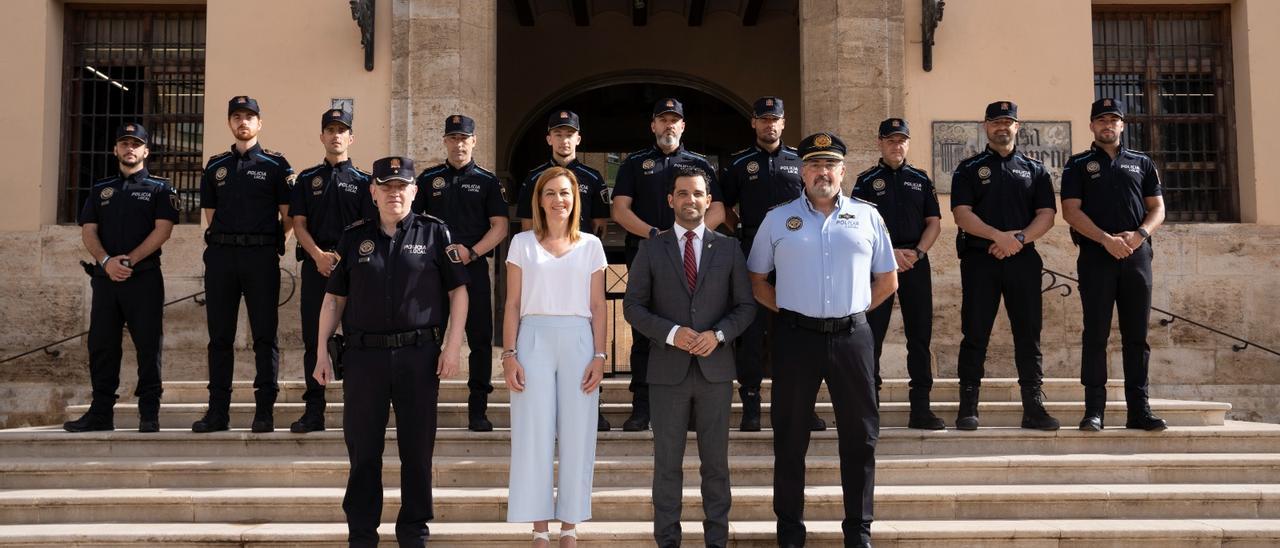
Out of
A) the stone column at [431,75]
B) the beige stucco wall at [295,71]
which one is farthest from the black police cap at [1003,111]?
the beige stucco wall at [295,71]

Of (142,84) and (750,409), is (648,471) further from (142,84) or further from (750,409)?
(142,84)

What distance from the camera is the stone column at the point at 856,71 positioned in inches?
340

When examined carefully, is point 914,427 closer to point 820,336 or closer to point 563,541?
point 820,336

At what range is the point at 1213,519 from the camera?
5.46 meters

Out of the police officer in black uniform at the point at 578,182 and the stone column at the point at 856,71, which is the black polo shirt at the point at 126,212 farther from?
the stone column at the point at 856,71

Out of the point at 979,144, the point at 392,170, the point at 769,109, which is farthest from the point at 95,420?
the point at 979,144

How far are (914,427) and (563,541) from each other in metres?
2.73

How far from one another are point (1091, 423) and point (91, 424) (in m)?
6.00

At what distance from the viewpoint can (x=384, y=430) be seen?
4766mm

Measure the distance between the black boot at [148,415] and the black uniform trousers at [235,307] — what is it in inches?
14.4

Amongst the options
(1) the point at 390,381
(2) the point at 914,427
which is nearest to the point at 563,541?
(1) the point at 390,381

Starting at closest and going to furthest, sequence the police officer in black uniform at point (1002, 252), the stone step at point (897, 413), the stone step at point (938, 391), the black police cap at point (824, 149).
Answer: the black police cap at point (824, 149)
the police officer in black uniform at point (1002, 252)
the stone step at point (897, 413)
the stone step at point (938, 391)

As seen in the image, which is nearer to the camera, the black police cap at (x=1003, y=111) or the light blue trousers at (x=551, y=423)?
the light blue trousers at (x=551, y=423)

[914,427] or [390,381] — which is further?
[914,427]
